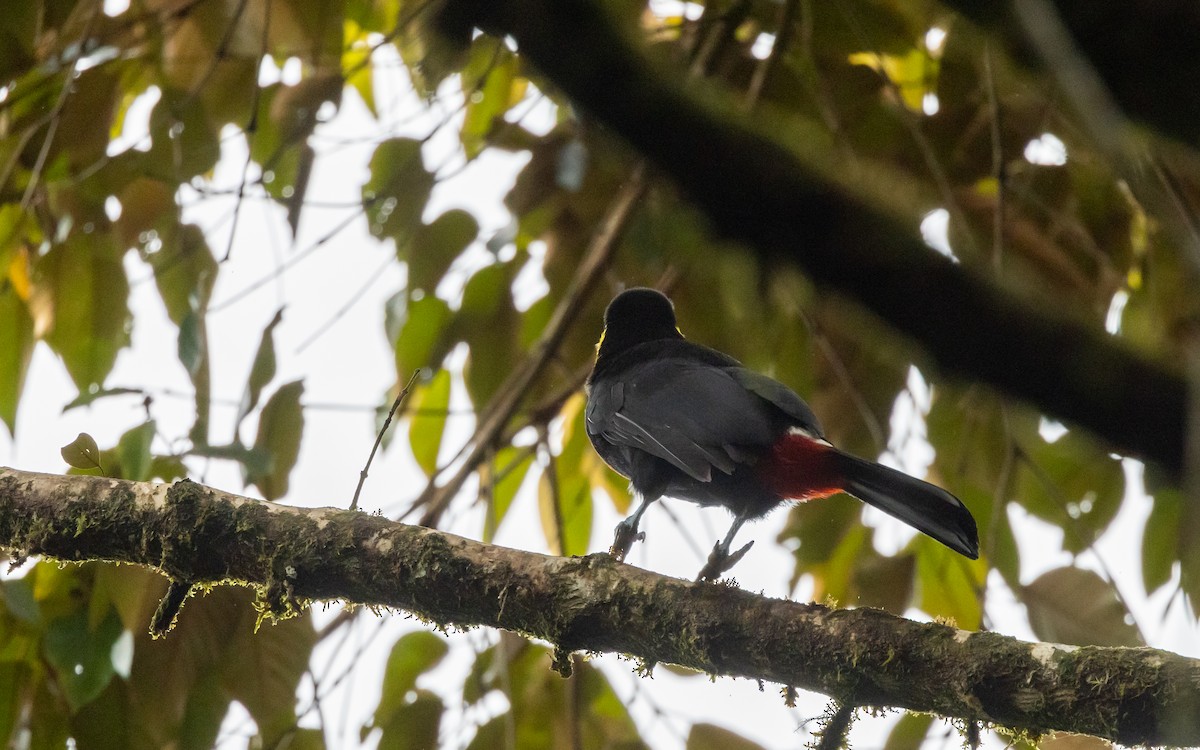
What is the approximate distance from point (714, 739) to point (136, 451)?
1760 millimetres

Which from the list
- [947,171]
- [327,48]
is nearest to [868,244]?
[947,171]

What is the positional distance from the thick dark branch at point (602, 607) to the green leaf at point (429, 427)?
163 centimetres

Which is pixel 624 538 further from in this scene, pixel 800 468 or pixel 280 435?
pixel 280 435

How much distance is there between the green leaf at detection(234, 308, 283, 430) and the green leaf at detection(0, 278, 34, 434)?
90 cm

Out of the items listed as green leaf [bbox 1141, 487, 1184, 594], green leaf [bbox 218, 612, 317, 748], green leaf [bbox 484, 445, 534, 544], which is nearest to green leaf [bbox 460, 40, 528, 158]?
green leaf [bbox 484, 445, 534, 544]

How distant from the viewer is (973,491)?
3.79 meters

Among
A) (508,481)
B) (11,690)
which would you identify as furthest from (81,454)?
(508,481)

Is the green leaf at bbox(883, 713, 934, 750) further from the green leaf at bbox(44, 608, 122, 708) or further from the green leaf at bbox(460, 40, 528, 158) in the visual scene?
the green leaf at bbox(460, 40, 528, 158)

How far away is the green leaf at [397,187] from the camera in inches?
158

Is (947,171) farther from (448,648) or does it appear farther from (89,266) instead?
(89,266)

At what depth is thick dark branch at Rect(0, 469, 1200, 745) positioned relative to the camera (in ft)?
5.79

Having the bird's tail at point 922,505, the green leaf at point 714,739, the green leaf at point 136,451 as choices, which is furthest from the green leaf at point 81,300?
the bird's tail at point 922,505

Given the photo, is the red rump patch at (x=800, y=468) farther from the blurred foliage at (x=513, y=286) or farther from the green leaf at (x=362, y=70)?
the green leaf at (x=362, y=70)

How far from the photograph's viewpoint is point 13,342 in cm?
359
